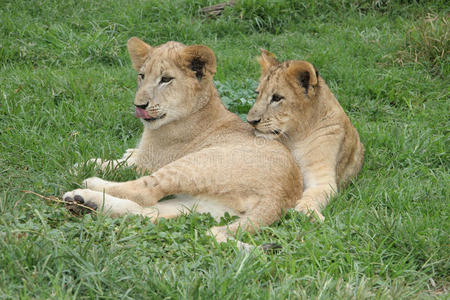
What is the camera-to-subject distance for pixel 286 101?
5828mm

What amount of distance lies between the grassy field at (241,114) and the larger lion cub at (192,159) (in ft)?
0.63

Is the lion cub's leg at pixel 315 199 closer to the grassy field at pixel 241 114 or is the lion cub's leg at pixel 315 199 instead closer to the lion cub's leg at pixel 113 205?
the grassy field at pixel 241 114

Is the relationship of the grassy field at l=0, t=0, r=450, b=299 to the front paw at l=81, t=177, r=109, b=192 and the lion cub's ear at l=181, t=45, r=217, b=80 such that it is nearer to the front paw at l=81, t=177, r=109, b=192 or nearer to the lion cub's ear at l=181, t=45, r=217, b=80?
the front paw at l=81, t=177, r=109, b=192

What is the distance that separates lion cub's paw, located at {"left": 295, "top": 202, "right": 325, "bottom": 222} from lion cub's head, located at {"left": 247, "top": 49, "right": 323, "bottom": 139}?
90 cm

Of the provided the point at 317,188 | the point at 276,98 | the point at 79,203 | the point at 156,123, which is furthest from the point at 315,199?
the point at 79,203

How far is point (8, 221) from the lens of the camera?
3.99 meters

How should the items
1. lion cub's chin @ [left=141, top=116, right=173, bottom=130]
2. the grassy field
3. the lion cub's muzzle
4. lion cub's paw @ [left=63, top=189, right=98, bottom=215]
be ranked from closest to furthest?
the grassy field → lion cub's paw @ [left=63, top=189, right=98, bottom=215] → the lion cub's muzzle → lion cub's chin @ [left=141, top=116, right=173, bottom=130]

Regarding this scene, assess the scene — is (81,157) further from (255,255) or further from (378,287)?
(378,287)

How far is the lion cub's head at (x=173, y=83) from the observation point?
543 centimetres

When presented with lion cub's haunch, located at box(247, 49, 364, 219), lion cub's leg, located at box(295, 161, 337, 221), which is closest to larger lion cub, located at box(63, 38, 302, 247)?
lion cub's leg, located at box(295, 161, 337, 221)

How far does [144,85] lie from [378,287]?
2.70m

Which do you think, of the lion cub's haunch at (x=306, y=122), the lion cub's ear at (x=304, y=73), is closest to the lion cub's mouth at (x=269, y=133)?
the lion cub's haunch at (x=306, y=122)

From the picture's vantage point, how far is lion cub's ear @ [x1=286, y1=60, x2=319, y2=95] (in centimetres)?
572

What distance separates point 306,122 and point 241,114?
121cm
